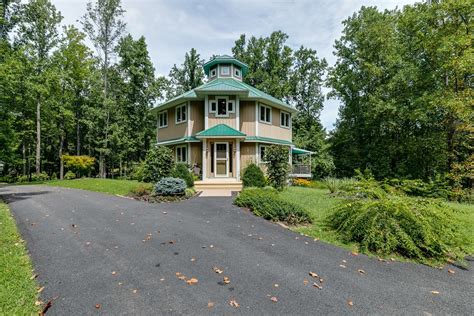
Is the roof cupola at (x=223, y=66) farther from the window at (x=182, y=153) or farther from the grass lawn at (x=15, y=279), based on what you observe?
the grass lawn at (x=15, y=279)

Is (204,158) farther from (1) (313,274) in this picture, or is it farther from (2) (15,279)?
(1) (313,274)

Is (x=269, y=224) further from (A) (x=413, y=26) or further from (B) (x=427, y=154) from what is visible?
(A) (x=413, y=26)

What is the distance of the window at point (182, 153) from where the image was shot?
659 inches

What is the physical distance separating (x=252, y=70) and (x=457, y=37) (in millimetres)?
21057

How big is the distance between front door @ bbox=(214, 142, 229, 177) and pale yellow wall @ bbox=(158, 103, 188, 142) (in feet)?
9.35

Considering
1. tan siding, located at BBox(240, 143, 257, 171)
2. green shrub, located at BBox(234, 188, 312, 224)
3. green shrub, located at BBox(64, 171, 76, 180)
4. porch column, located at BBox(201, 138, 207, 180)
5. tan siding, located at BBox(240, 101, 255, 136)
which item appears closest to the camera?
green shrub, located at BBox(234, 188, 312, 224)

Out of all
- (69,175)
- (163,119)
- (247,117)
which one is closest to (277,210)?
(247,117)

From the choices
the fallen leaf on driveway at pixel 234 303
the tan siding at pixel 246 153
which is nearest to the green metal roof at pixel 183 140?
the tan siding at pixel 246 153

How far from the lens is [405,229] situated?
15.6ft

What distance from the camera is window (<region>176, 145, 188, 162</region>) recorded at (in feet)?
54.9

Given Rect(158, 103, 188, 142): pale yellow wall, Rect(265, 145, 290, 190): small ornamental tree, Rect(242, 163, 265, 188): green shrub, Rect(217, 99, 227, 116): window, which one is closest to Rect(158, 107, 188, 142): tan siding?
Rect(158, 103, 188, 142): pale yellow wall

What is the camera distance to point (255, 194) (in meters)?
8.59

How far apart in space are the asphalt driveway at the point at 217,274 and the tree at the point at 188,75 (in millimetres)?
28664

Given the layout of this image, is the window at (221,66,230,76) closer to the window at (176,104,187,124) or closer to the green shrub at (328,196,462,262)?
the window at (176,104,187,124)
